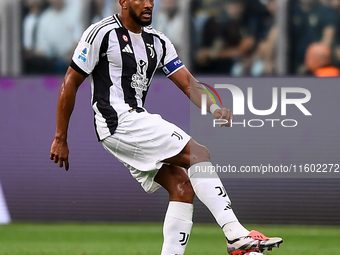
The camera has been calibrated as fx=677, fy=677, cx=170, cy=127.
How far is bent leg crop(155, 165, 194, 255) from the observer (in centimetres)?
463

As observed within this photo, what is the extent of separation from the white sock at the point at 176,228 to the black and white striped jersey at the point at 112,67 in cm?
70

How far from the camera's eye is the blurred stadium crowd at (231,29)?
26.5 ft

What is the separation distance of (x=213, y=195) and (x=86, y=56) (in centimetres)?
127

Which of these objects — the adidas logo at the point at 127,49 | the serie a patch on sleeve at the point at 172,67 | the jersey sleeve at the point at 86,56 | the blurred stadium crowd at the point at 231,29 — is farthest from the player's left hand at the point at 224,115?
the blurred stadium crowd at the point at 231,29

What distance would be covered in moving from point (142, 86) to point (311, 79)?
3.85 meters

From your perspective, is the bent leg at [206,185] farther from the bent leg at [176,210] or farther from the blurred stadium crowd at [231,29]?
the blurred stadium crowd at [231,29]

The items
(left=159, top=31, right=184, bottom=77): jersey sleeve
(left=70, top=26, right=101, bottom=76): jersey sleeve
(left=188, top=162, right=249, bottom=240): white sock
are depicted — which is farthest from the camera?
(left=159, top=31, right=184, bottom=77): jersey sleeve

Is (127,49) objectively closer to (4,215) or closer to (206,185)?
(206,185)

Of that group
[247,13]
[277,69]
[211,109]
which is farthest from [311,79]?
[211,109]

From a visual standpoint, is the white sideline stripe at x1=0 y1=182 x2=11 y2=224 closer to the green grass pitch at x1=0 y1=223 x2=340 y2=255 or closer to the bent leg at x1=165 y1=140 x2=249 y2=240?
the green grass pitch at x1=0 y1=223 x2=340 y2=255

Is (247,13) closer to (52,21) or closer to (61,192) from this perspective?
(52,21)

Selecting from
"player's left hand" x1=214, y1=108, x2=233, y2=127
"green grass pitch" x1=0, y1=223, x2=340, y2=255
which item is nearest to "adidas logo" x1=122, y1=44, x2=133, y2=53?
"player's left hand" x1=214, y1=108, x2=233, y2=127

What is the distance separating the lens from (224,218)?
4.46 m

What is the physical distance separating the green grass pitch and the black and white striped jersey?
6.27 ft
